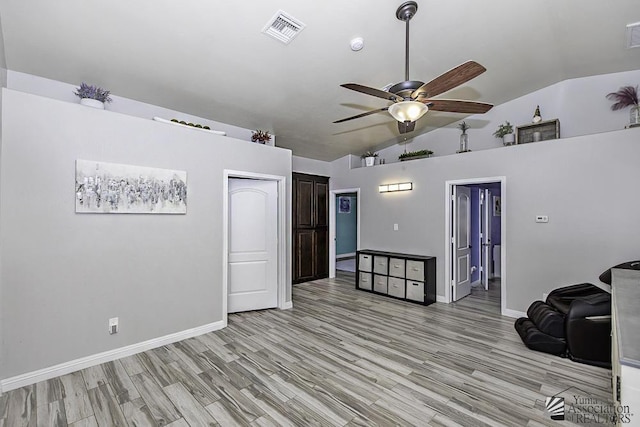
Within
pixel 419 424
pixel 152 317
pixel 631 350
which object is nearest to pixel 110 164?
pixel 152 317

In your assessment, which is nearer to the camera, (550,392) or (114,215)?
(550,392)

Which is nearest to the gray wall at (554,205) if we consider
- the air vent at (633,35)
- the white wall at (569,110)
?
the white wall at (569,110)

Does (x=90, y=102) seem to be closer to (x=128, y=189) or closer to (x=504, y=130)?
(x=128, y=189)

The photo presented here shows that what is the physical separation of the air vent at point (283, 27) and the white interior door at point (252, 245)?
6.89 feet

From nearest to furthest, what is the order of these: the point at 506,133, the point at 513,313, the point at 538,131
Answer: the point at 513,313 < the point at 538,131 < the point at 506,133

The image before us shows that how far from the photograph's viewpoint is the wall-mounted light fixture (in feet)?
17.7

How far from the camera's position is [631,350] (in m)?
1.20

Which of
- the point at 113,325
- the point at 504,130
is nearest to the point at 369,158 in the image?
the point at 504,130

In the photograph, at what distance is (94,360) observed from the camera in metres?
2.84

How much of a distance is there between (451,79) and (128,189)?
3.32 metres

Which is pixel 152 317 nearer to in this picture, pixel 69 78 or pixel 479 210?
pixel 69 78

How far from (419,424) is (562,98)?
5.04 metres

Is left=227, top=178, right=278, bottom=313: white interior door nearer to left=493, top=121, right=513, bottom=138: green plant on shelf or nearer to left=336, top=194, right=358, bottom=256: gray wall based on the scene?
left=493, top=121, right=513, bottom=138: green plant on shelf

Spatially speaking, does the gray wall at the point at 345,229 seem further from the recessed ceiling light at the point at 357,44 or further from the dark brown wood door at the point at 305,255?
the recessed ceiling light at the point at 357,44
